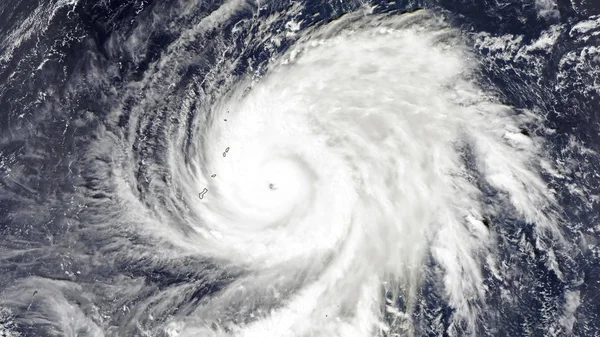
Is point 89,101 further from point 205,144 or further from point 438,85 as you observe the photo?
point 438,85

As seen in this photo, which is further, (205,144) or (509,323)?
Answer: (205,144)

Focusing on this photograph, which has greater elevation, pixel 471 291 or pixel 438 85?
pixel 438 85

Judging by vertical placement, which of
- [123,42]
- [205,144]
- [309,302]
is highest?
[123,42]

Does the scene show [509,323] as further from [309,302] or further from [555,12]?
[555,12]

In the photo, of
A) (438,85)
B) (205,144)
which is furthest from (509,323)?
(205,144)

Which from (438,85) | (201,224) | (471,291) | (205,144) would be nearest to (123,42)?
(205,144)

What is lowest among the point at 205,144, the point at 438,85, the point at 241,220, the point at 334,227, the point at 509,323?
the point at 509,323
